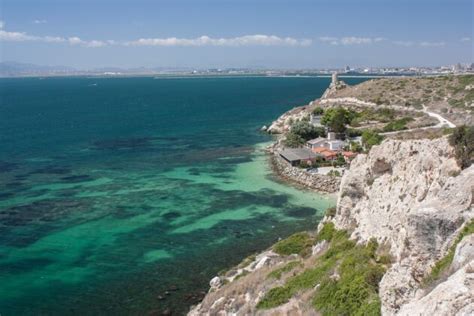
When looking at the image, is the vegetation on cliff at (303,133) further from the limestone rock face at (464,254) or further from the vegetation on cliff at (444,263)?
the limestone rock face at (464,254)

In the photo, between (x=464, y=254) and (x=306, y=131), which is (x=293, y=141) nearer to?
(x=306, y=131)

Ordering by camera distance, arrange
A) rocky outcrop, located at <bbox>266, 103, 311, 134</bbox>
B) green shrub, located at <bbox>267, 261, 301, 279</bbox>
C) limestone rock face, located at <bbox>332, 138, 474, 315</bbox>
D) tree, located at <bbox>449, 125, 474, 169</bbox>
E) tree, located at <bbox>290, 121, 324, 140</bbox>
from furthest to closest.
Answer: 1. rocky outcrop, located at <bbox>266, 103, 311, 134</bbox>
2. tree, located at <bbox>290, 121, 324, 140</bbox>
3. green shrub, located at <bbox>267, 261, 301, 279</bbox>
4. tree, located at <bbox>449, 125, 474, 169</bbox>
5. limestone rock face, located at <bbox>332, 138, 474, 315</bbox>

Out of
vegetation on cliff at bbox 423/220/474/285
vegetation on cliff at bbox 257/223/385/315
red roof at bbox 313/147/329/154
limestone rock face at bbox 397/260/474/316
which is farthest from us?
red roof at bbox 313/147/329/154

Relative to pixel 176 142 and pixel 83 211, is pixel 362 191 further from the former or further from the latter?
pixel 176 142

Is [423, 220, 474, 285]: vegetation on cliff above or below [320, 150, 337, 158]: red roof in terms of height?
above

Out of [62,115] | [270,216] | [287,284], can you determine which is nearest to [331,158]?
[270,216]

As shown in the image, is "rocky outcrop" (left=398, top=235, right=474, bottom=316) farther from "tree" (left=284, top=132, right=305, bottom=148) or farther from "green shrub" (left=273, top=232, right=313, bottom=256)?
"tree" (left=284, top=132, right=305, bottom=148)

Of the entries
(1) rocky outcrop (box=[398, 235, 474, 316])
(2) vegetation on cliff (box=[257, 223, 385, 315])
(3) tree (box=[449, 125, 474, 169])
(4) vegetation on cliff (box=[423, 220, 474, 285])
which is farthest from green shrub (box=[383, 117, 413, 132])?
(1) rocky outcrop (box=[398, 235, 474, 316])
